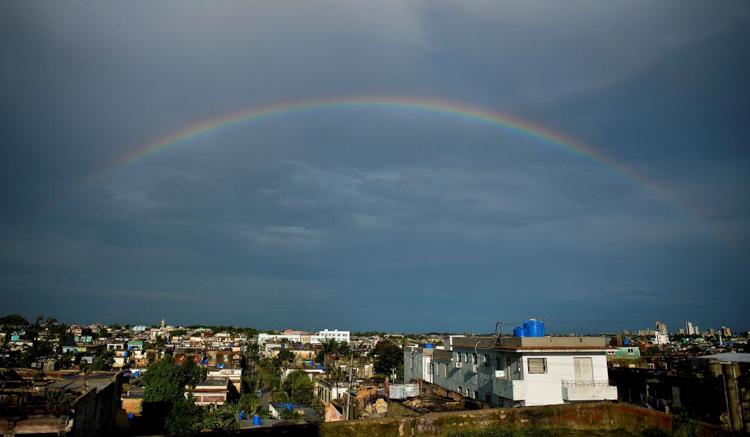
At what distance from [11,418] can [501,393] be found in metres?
24.9

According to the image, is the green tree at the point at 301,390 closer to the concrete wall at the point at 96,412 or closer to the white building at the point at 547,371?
the concrete wall at the point at 96,412

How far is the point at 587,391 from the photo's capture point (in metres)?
29.1

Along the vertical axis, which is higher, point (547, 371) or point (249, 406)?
point (547, 371)

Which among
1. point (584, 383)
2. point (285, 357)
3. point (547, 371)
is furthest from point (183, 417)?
point (285, 357)

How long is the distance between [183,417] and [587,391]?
110ft

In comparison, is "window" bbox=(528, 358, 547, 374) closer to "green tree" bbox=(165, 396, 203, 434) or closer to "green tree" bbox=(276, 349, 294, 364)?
"green tree" bbox=(165, 396, 203, 434)

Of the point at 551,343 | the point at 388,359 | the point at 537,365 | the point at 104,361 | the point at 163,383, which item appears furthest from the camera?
the point at 388,359

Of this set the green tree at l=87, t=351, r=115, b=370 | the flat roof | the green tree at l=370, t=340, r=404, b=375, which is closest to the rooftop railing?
the flat roof

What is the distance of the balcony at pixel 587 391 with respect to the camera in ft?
94.5

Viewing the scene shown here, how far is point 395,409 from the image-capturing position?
29.0 meters

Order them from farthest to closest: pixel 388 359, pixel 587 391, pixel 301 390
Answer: pixel 388 359, pixel 301 390, pixel 587 391

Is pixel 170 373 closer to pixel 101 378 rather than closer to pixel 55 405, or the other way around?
pixel 101 378

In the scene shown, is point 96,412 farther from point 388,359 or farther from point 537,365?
point 388,359

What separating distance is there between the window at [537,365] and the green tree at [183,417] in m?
29.0
